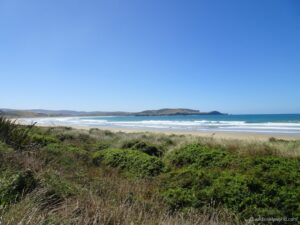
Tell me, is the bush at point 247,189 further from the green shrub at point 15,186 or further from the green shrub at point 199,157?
the green shrub at point 15,186

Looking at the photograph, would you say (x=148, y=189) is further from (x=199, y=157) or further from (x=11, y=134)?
(x=11, y=134)

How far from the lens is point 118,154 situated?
9.92 m

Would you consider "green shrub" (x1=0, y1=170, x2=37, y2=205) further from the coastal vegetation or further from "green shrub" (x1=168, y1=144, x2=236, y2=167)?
"green shrub" (x1=168, y1=144, x2=236, y2=167)

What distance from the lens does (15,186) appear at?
12.6 feet

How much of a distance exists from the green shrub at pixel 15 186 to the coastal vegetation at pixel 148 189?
0.01 m

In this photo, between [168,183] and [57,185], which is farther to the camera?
[168,183]

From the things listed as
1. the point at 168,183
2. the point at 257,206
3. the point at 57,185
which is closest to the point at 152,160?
the point at 168,183

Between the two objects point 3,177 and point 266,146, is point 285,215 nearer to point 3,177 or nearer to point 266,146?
point 3,177

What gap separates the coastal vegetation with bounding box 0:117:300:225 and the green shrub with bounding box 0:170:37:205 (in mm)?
12

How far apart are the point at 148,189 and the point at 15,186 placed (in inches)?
118

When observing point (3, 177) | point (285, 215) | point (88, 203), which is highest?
point (3, 177)

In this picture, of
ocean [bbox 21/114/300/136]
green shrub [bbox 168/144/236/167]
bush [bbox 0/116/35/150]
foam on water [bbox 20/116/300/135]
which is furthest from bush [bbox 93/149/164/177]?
foam on water [bbox 20/116/300/135]

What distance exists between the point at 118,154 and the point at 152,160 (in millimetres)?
1409

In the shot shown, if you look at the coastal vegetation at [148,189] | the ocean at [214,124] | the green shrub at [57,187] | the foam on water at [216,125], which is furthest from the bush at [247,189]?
the foam on water at [216,125]
